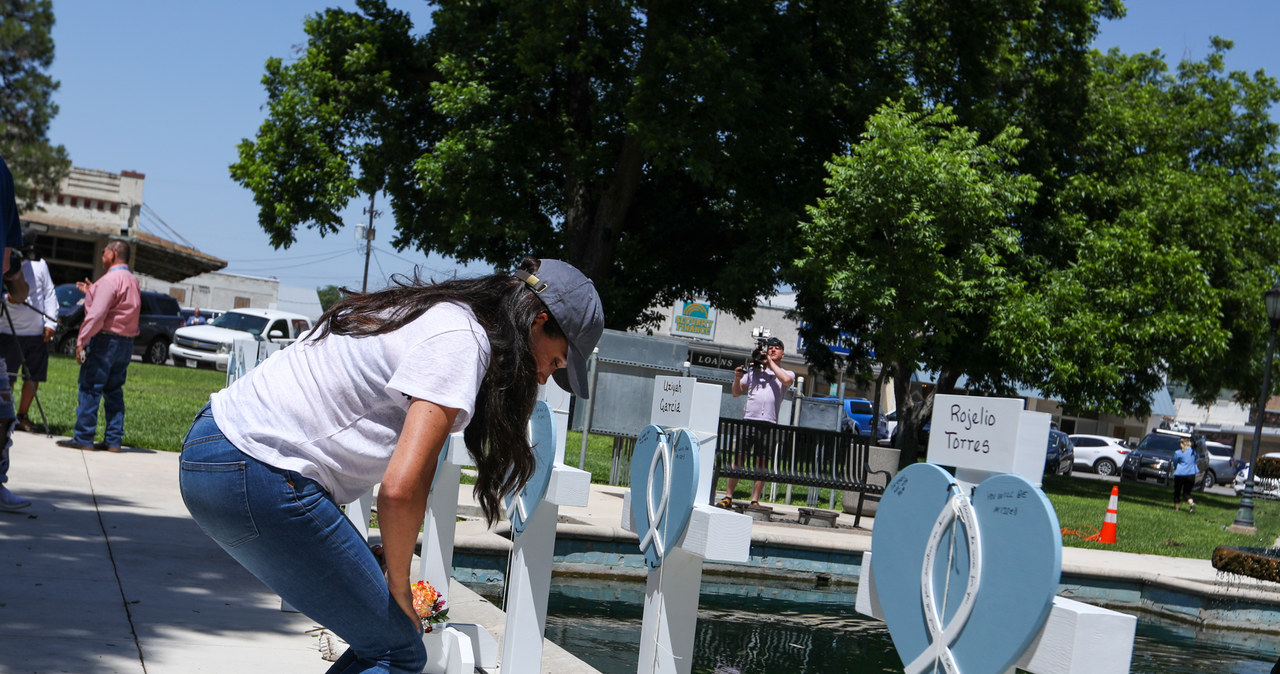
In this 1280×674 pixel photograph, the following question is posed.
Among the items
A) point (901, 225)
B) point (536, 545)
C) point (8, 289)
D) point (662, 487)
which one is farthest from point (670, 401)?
point (901, 225)

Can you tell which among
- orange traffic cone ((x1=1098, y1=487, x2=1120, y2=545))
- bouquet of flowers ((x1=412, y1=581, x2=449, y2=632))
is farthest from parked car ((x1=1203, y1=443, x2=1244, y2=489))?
bouquet of flowers ((x1=412, y1=581, x2=449, y2=632))

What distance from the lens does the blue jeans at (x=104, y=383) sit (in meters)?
9.29

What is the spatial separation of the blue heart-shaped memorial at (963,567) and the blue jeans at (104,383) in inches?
308

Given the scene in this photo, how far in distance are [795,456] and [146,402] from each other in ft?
31.4

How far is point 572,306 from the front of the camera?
2.37 m

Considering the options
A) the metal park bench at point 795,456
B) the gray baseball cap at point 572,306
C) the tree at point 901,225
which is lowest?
the metal park bench at point 795,456

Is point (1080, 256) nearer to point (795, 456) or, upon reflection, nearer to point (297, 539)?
point (795, 456)

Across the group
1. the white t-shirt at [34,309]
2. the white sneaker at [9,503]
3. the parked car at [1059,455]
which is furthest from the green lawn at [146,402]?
the parked car at [1059,455]

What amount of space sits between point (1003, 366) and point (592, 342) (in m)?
22.2

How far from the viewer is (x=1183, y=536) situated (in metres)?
16.0

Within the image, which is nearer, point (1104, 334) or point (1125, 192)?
point (1104, 334)

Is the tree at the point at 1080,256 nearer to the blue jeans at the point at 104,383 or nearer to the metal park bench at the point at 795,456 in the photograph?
the metal park bench at the point at 795,456

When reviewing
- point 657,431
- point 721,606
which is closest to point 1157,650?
point 721,606

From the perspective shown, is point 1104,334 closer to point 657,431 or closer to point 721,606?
point 721,606
